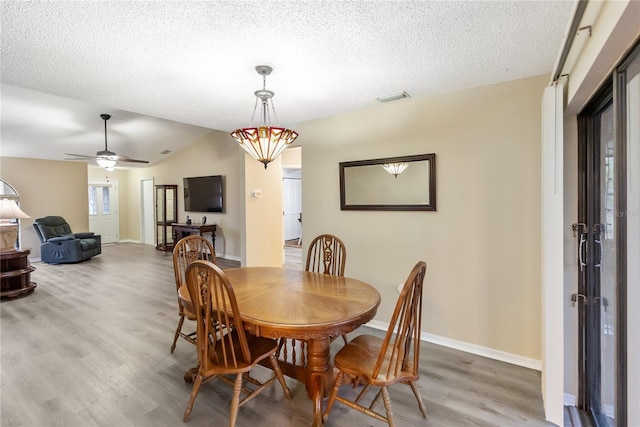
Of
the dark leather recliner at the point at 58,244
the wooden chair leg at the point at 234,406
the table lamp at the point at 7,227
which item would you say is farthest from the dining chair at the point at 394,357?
the dark leather recliner at the point at 58,244

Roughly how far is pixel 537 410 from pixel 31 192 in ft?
30.8

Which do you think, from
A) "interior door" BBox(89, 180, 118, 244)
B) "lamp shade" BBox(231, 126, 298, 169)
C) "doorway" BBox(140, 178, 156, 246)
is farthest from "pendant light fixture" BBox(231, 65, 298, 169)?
"interior door" BBox(89, 180, 118, 244)

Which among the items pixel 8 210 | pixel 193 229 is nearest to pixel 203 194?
pixel 193 229

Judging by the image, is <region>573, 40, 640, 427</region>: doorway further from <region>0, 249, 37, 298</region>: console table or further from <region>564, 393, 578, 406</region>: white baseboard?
<region>0, 249, 37, 298</region>: console table

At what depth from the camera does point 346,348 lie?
6.29 ft

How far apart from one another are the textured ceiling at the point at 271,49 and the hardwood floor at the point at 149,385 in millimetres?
2262

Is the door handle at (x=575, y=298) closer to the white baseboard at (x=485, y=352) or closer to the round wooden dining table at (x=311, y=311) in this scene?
the white baseboard at (x=485, y=352)

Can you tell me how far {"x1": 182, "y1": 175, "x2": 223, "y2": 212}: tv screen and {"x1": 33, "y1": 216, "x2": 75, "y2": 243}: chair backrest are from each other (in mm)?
2464

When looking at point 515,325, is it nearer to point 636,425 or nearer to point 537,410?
point 537,410

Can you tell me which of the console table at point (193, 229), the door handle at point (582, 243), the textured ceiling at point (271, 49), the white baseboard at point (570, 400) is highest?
the textured ceiling at point (271, 49)

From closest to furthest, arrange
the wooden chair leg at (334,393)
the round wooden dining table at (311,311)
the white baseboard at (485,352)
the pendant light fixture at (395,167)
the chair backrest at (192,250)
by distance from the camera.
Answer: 1. the round wooden dining table at (311,311)
2. the wooden chair leg at (334,393)
3. the white baseboard at (485,352)
4. the chair backrest at (192,250)
5. the pendant light fixture at (395,167)

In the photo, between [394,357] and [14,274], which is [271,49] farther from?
[14,274]

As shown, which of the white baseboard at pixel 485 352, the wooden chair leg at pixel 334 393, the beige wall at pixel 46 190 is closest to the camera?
the wooden chair leg at pixel 334 393

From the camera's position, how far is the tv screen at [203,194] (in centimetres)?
705
